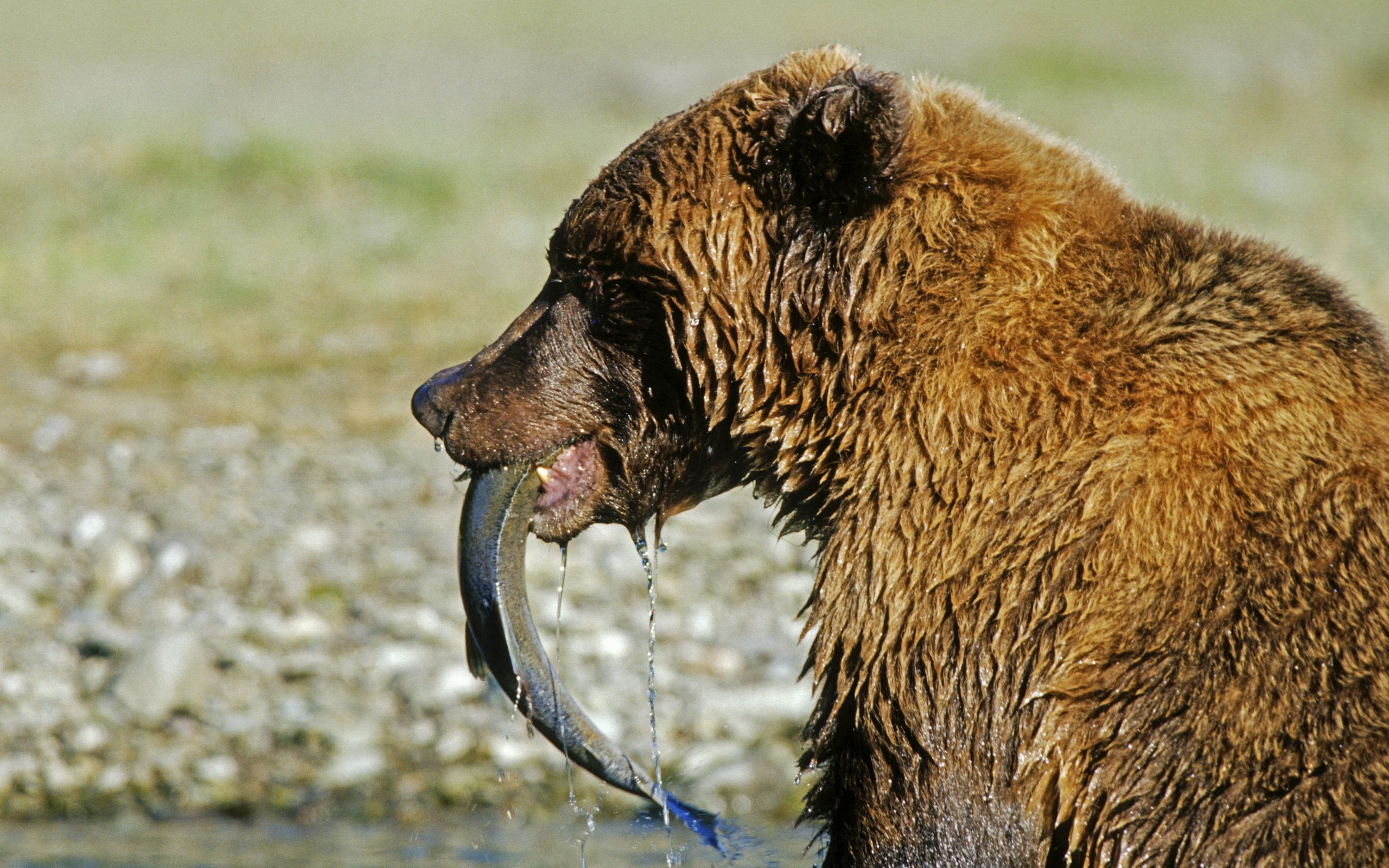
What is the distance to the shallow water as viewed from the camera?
5363mm

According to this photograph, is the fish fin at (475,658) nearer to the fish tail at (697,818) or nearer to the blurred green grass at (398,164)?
the fish tail at (697,818)

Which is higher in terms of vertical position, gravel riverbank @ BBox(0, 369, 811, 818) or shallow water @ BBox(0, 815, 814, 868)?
gravel riverbank @ BBox(0, 369, 811, 818)

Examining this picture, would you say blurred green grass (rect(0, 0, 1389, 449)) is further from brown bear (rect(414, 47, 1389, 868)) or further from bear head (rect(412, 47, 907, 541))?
bear head (rect(412, 47, 907, 541))

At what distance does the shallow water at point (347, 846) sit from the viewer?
5.36 meters

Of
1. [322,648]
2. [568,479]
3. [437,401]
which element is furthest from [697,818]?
[322,648]

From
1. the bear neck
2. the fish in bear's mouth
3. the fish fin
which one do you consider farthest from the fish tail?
the bear neck

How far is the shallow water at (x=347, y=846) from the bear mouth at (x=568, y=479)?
1902mm

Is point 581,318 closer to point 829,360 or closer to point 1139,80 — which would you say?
point 829,360

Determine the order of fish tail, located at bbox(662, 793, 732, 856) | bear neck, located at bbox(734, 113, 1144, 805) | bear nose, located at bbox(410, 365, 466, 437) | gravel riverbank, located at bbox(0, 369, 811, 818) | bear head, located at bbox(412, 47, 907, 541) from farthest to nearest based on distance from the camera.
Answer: gravel riverbank, located at bbox(0, 369, 811, 818), fish tail, located at bbox(662, 793, 732, 856), bear nose, located at bbox(410, 365, 466, 437), bear head, located at bbox(412, 47, 907, 541), bear neck, located at bbox(734, 113, 1144, 805)

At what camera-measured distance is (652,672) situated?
13.7ft

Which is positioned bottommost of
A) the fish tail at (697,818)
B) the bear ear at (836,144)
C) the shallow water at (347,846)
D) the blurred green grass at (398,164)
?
the shallow water at (347,846)

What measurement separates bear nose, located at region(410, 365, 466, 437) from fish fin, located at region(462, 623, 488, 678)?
485 millimetres

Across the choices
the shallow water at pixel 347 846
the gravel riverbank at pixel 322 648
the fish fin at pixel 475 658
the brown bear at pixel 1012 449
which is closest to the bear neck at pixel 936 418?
the brown bear at pixel 1012 449

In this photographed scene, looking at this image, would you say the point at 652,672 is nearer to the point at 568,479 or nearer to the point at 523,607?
the point at 523,607
